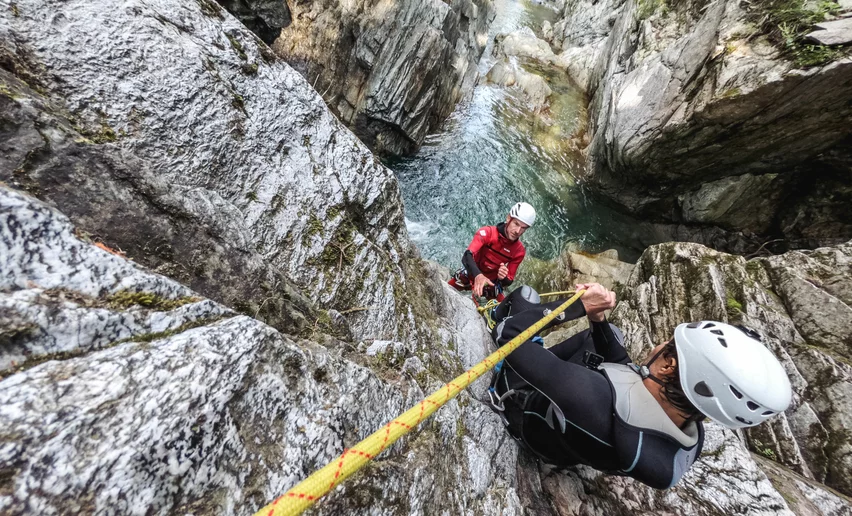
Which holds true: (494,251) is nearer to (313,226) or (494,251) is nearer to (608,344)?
(608,344)

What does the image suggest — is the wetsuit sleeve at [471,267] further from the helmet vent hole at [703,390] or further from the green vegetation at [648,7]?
the green vegetation at [648,7]

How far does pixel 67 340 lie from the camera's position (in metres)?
1.41

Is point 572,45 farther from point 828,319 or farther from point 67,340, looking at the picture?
point 67,340

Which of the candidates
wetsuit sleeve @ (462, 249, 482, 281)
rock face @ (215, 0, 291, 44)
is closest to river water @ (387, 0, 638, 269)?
wetsuit sleeve @ (462, 249, 482, 281)

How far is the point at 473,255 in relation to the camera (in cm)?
779

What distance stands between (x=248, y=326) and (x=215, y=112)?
2168 mm

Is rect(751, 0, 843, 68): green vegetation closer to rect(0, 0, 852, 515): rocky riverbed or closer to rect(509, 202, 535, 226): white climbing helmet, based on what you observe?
rect(0, 0, 852, 515): rocky riverbed

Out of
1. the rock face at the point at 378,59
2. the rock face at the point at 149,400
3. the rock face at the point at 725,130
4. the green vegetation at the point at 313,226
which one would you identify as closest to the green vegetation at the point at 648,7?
the rock face at the point at 725,130

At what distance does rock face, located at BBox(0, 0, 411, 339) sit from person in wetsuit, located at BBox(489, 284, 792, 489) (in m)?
1.72

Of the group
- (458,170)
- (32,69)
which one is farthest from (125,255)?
(458,170)

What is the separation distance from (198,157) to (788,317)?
8254 millimetres

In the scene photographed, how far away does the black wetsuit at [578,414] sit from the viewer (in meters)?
2.58

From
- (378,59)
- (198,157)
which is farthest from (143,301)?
(378,59)

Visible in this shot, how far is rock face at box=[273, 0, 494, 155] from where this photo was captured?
11555 millimetres
